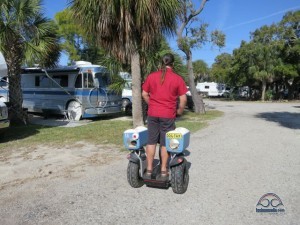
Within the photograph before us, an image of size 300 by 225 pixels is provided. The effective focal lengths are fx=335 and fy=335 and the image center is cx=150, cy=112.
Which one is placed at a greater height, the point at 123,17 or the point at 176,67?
the point at 123,17

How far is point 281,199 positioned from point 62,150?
5.28 meters

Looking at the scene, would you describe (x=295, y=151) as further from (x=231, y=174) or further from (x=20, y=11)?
(x=20, y=11)

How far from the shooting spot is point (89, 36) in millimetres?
10750

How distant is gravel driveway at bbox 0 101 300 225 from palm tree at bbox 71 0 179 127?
4.28 meters

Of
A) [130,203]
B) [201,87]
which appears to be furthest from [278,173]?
[201,87]

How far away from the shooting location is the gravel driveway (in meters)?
3.97

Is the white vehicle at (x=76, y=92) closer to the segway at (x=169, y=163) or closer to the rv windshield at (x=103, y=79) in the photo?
the rv windshield at (x=103, y=79)

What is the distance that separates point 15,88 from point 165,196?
9697 mm

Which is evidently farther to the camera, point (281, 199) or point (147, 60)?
point (147, 60)

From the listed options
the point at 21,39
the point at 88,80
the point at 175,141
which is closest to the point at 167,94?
the point at 175,141

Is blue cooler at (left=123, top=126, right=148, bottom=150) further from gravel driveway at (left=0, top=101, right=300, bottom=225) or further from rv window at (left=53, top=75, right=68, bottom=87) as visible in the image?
rv window at (left=53, top=75, right=68, bottom=87)

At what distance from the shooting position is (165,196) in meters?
4.68

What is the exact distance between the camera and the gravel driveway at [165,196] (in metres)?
3.97

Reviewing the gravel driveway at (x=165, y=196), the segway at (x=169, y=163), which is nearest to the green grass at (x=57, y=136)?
the gravel driveway at (x=165, y=196)
